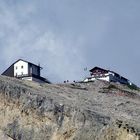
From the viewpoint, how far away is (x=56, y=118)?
4028 cm

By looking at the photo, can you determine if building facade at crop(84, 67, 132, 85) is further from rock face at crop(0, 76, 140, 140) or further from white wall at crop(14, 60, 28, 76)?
rock face at crop(0, 76, 140, 140)

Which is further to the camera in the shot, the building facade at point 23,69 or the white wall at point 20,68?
the white wall at point 20,68

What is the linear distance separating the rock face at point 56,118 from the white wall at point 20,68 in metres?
74.0

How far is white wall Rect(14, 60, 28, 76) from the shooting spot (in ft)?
389

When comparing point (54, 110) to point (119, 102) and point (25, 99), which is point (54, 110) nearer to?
point (25, 99)

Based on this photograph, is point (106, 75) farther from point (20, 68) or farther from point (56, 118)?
point (56, 118)

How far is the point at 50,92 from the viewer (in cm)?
4594

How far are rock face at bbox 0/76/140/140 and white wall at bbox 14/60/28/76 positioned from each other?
7400cm

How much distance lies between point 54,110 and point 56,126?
1.37 meters

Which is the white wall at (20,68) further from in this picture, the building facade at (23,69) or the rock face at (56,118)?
the rock face at (56,118)

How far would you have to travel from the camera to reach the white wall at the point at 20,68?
119m

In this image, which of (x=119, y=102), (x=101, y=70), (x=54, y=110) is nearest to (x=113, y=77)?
(x=101, y=70)

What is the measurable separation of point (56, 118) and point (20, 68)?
8201 centimetres

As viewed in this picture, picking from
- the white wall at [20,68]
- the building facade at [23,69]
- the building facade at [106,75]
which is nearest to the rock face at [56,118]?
the building facade at [23,69]
